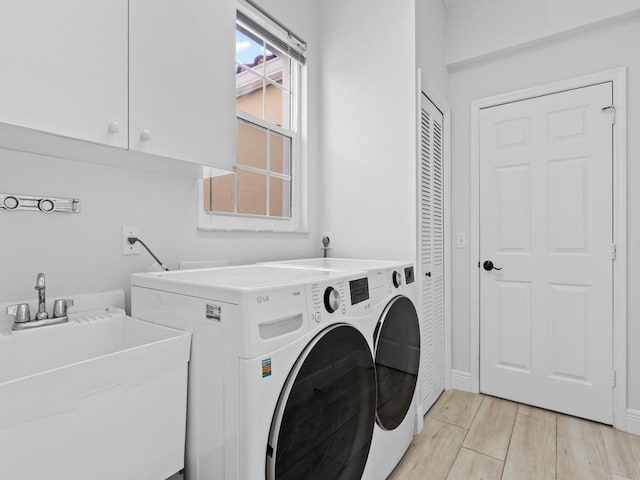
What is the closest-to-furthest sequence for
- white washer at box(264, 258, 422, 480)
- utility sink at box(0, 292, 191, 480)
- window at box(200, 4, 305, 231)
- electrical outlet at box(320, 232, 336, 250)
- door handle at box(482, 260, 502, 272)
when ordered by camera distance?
utility sink at box(0, 292, 191, 480) < white washer at box(264, 258, 422, 480) < window at box(200, 4, 305, 231) < electrical outlet at box(320, 232, 336, 250) < door handle at box(482, 260, 502, 272)

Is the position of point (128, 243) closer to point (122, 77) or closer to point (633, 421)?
point (122, 77)

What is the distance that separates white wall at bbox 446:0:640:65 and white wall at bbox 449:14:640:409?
88 millimetres

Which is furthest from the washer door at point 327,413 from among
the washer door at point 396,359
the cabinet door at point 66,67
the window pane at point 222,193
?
the window pane at point 222,193

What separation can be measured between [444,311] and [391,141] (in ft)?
4.38

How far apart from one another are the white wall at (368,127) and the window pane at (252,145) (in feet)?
1.49

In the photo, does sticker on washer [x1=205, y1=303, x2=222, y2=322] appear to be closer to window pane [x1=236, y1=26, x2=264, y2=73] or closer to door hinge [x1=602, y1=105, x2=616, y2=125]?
window pane [x1=236, y1=26, x2=264, y2=73]

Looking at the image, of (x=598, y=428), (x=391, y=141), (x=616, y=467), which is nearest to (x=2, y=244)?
(x=391, y=141)

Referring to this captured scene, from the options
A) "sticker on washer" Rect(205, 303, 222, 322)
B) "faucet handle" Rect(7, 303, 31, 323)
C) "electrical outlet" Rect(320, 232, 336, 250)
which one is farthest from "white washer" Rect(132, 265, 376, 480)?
"electrical outlet" Rect(320, 232, 336, 250)

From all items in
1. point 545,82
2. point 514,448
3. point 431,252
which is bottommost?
point 514,448

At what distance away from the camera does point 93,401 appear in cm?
78

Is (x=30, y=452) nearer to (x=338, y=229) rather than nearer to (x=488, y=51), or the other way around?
(x=338, y=229)

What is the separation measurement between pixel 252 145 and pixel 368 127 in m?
0.72

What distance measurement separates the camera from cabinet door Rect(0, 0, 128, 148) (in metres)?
0.82

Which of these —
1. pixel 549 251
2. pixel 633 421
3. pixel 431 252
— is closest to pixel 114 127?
pixel 431 252
